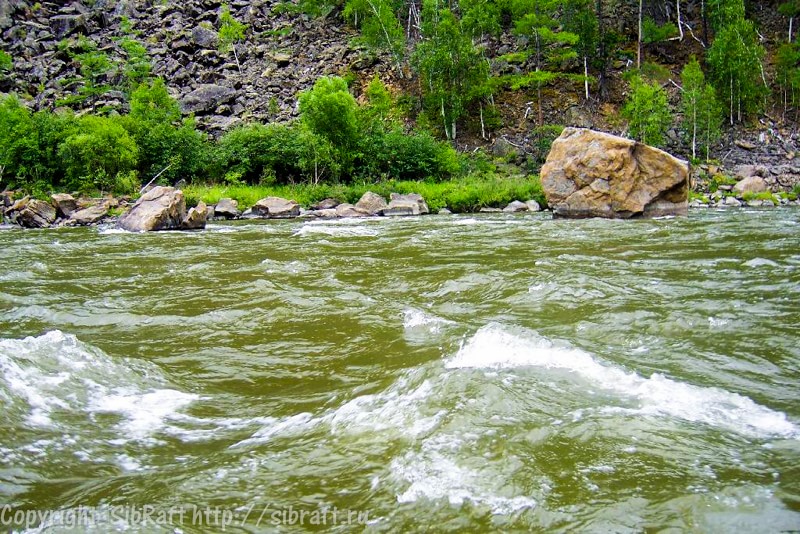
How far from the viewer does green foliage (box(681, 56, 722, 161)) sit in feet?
117

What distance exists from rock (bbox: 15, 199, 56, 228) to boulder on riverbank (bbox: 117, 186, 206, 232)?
5.76 metres

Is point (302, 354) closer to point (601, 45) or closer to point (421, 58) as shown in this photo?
point (421, 58)

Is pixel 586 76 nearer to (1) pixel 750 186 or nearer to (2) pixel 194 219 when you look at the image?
(1) pixel 750 186

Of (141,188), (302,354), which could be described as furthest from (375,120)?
(302,354)

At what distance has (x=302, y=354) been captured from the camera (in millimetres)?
5012

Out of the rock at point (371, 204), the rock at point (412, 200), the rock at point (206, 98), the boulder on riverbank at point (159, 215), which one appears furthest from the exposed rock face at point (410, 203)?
the rock at point (206, 98)

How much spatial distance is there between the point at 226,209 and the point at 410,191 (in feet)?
32.7

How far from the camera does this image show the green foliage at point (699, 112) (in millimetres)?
35688

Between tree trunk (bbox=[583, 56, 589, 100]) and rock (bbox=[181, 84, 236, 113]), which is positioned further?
rock (bbox=[181, 84, 236, 113])

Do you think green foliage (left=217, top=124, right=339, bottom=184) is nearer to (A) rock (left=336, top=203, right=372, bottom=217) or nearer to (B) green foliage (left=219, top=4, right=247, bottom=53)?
(A) rock (left=336, top=203, right=372, bottom=217)

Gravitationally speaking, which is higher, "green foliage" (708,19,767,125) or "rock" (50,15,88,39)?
"rock" (50,15,88,39)

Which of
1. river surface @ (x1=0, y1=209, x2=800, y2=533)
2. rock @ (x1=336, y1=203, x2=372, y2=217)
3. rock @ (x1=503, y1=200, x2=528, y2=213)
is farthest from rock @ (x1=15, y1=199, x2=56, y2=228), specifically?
rock @ (x1=503, y1=200, x2=528, y2=213)

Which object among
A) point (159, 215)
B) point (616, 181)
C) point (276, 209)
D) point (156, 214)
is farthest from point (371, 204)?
point (616, 181)

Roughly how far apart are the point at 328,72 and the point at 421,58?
11.6 metres
